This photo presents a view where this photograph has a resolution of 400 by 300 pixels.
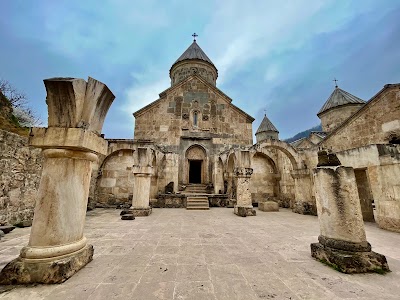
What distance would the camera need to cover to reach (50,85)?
7.84ft

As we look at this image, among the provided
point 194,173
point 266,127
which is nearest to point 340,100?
point 266,127

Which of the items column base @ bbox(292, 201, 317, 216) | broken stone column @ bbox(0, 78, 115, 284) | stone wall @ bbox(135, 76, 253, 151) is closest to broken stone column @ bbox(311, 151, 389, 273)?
broken stone column @ bbox(0, 78, 115, 284)

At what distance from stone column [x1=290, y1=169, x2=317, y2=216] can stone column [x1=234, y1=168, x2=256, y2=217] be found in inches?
106

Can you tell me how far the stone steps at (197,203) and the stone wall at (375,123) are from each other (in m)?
7.24

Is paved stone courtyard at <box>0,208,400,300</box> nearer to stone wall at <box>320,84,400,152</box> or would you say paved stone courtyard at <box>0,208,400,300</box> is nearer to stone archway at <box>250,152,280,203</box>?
stone wall at <box>320,84,400,152</box>

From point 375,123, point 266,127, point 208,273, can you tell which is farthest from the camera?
point 266,127

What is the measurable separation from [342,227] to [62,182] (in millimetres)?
4139

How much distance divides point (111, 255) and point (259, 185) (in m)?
10.5

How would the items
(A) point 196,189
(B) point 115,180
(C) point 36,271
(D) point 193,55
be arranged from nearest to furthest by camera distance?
(C) point 36,271
(B) point 115,180
(A) point 196,189
(D) point 193,55

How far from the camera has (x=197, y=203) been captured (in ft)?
31.4

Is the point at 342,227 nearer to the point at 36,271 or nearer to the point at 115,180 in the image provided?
the point at 36,271

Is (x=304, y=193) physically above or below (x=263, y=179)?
below

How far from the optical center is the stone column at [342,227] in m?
2.37

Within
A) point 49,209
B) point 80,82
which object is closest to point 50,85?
point 80,82
